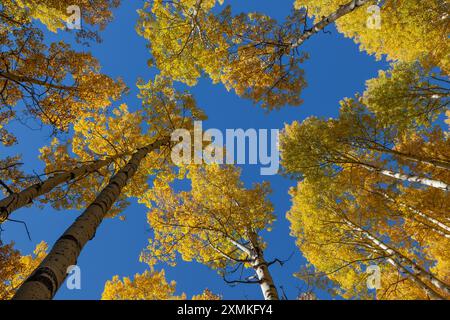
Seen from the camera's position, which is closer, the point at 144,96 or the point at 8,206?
the point at 8,206

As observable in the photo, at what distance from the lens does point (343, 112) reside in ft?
26.3

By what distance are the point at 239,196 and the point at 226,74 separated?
3864 mm

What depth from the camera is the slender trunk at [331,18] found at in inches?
197

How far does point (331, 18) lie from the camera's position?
5293 mm

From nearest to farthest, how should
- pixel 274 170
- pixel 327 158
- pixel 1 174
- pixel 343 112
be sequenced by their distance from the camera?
pixel 1 174, pixel 327 158, pixel 343 112, pixel 274 170

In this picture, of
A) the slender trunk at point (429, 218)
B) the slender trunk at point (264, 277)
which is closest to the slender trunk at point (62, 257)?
the slender trunk at point (264, 277)

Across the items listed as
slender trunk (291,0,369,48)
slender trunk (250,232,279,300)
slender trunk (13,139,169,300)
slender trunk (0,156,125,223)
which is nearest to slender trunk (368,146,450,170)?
slender trunk (291,0,369,48)

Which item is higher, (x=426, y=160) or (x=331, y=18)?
(x=331, y=18)

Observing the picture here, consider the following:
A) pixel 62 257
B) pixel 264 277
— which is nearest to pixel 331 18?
pixel 264 277

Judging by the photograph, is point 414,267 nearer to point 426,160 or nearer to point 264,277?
point 426,160

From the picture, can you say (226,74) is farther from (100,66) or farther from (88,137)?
(88,137)

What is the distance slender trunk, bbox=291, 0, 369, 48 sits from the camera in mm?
5006
